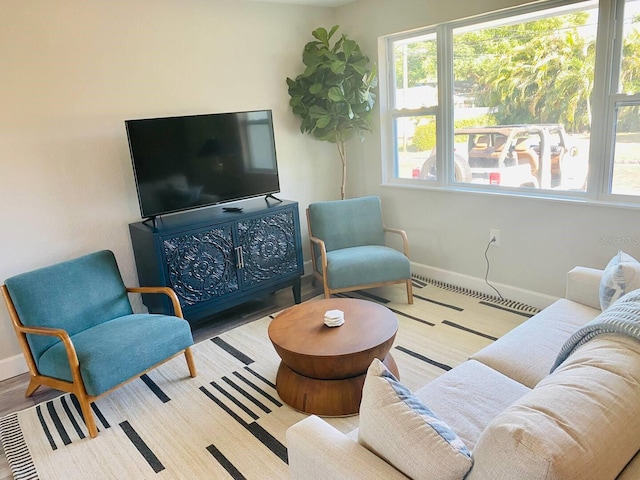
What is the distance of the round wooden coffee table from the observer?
2.26 m

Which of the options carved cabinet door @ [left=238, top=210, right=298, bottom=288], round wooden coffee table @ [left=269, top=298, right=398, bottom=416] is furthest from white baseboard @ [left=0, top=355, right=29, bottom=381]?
round wooden coffee table @ [left=269, top=298, right=398, bottom=416]

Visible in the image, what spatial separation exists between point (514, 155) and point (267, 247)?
1.99 metres

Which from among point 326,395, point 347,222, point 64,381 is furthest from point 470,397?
point 347,222

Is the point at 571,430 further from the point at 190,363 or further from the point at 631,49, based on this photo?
the point at 631,49

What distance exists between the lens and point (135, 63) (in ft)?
10.8

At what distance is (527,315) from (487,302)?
0.33m

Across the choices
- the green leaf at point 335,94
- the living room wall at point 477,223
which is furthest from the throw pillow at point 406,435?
the green leaf at point 335,94

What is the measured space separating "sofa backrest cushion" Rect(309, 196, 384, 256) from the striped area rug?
0.87m

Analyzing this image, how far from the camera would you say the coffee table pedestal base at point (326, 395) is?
233cm

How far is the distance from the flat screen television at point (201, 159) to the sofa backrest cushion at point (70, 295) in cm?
52

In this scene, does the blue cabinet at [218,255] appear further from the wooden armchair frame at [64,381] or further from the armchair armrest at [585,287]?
the armchair armrest at [585,287]

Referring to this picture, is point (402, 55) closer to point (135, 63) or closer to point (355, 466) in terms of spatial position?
point (135, 63)

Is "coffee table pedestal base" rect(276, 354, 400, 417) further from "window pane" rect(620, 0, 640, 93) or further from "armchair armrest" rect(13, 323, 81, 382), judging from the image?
"window pane" rect(620, 0, 640, 93)

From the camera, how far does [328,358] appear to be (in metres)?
2.23
